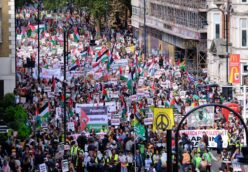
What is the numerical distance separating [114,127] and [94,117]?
3.37 ft

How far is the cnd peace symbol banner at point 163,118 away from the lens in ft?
137

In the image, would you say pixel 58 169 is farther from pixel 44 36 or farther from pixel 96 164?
pixel 44 36

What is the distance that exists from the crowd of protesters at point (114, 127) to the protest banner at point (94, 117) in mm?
205

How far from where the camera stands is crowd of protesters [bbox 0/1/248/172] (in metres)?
38.3

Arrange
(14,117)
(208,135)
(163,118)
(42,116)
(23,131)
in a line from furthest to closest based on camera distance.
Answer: (42,116), (14,117), (208,135), (23,131), (163,118)

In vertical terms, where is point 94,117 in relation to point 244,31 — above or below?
below

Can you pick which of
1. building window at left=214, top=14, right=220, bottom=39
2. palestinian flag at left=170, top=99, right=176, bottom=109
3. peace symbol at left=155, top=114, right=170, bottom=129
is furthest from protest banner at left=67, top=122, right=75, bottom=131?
building window at left=214, top=14, right=220, bottom=39

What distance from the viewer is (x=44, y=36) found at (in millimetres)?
111938

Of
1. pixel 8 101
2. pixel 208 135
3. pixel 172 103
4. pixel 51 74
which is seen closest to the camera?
pixel 208 135

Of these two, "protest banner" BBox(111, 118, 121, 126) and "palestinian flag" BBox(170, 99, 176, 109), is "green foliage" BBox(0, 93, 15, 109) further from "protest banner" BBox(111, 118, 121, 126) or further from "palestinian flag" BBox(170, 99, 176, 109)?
"palestinian flag" BBox(170, 99, 176, 109)

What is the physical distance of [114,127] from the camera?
4494cm

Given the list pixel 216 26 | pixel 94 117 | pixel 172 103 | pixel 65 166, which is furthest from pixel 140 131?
pixel 216 26

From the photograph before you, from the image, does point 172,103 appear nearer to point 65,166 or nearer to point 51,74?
point 51,74

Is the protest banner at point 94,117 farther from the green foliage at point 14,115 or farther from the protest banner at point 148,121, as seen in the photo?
the green foliage at point 14,115
